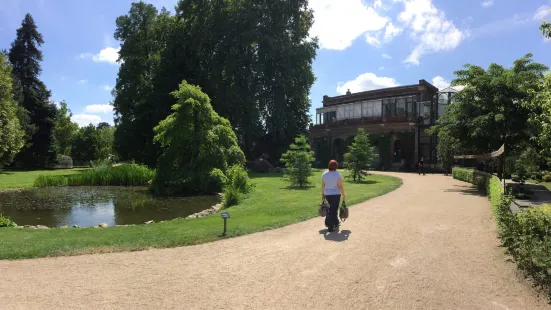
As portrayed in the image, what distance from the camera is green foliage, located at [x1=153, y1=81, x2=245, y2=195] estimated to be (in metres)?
20.8

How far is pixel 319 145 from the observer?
52.9 meters

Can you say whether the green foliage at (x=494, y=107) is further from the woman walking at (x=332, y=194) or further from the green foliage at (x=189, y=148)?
the green foliage at (x=189, y=148)

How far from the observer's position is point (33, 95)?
50094mm

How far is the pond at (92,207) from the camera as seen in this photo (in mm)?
13766

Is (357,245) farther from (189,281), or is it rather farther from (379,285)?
(189,281)

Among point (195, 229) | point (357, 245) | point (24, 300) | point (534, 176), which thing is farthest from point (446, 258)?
point (534, 176)

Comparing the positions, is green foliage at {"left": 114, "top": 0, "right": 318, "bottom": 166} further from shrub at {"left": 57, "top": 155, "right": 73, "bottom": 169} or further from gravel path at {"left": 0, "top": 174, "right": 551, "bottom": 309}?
gravel path at {"left": 0, "top": 174, "right": 551, "bottom": 309}

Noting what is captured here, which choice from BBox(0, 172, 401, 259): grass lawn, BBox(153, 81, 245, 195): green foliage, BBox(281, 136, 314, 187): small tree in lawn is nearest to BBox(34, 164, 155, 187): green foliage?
BBox(153, 81, 245, 195): green foliage

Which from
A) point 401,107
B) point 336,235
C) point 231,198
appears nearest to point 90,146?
point 401,107

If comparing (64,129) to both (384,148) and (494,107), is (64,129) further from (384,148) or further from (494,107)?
(494,107)

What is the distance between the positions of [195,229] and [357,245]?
13.7 ft

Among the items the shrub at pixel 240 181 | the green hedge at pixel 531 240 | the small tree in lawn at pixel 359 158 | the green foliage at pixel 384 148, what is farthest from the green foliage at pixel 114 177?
the green foliage at pixel 384 148

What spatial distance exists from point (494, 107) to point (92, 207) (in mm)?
19757

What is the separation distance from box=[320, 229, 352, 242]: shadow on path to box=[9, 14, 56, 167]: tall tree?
171 feet
